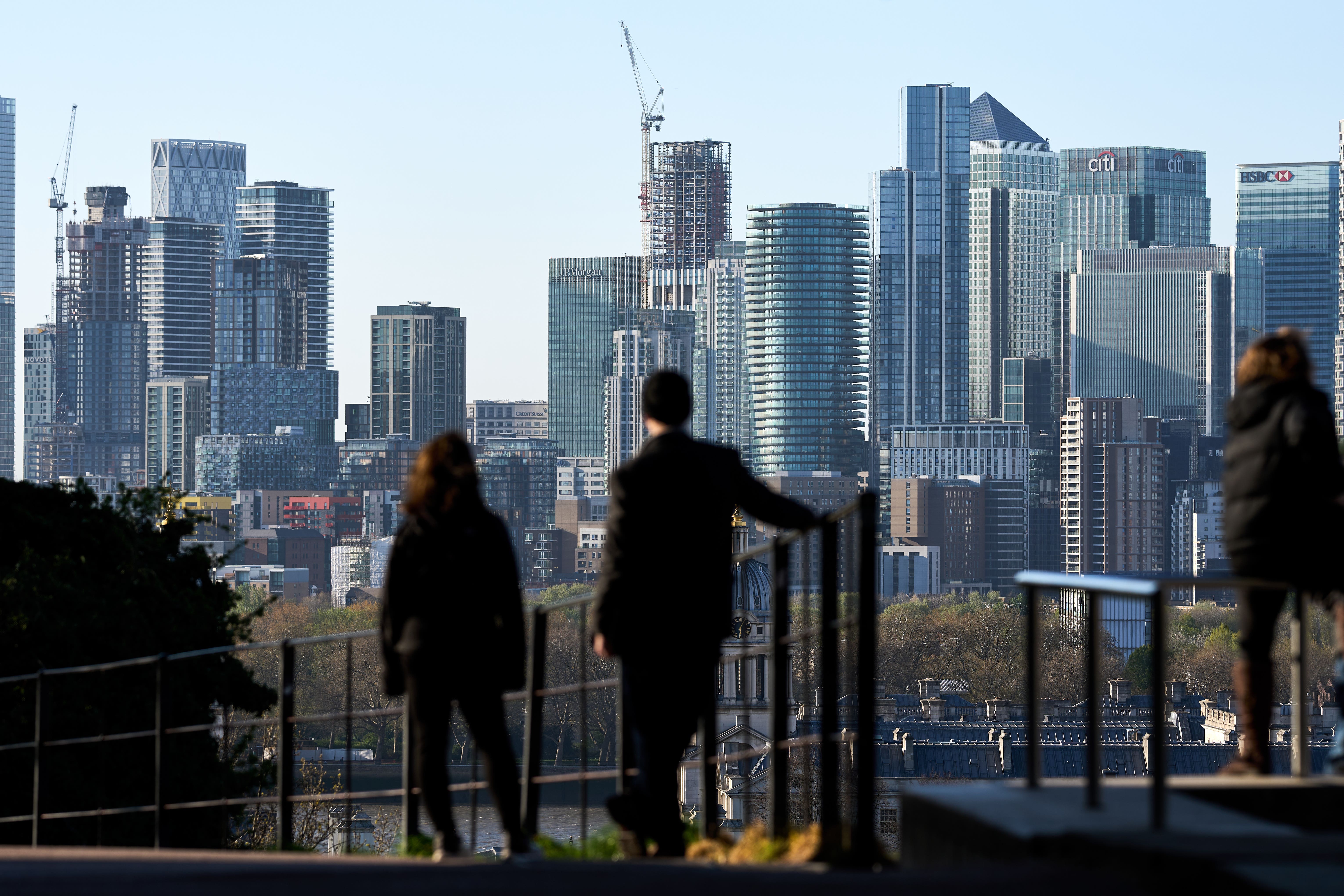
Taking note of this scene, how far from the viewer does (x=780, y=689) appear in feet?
19.1

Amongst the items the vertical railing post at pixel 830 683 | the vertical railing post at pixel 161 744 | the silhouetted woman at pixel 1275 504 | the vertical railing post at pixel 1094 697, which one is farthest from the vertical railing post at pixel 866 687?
the vertical railing post at pixel 161 744

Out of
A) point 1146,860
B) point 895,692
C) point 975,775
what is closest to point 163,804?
point 1146,860

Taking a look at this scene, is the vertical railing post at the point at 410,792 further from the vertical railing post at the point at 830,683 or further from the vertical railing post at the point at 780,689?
the vertical railing post at the point at 830,683

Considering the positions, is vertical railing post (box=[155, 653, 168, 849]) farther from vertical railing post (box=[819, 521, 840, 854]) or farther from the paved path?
vertical railing post (box=[819, 521, 840, 854])

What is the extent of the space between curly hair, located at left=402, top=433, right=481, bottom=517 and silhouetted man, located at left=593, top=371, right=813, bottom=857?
0.46 metres

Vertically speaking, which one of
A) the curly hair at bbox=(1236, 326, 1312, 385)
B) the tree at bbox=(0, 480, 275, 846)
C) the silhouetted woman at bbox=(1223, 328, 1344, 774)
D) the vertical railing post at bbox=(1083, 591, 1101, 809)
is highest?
the curly hair at bbox=(1236, 326, 1312, 385)

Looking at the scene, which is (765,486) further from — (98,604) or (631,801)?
(98,604)

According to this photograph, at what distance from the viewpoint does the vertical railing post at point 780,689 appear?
5863 mm

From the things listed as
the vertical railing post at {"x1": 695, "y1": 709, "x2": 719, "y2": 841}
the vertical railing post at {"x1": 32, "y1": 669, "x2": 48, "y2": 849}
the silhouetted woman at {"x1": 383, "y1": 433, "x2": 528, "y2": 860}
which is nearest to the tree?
the vertical railing post at {"x1": 32, "y1": 669, "x2": 48, "y2": 849}

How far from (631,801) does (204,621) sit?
53.6ft

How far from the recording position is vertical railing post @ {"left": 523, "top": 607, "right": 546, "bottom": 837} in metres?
7.20

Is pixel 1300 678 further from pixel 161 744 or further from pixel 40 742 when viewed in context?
pixel 40 742

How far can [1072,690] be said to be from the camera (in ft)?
366

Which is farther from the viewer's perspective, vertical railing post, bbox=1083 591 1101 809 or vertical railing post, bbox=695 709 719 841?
vertical railing post, bbox=695 709 719 841
